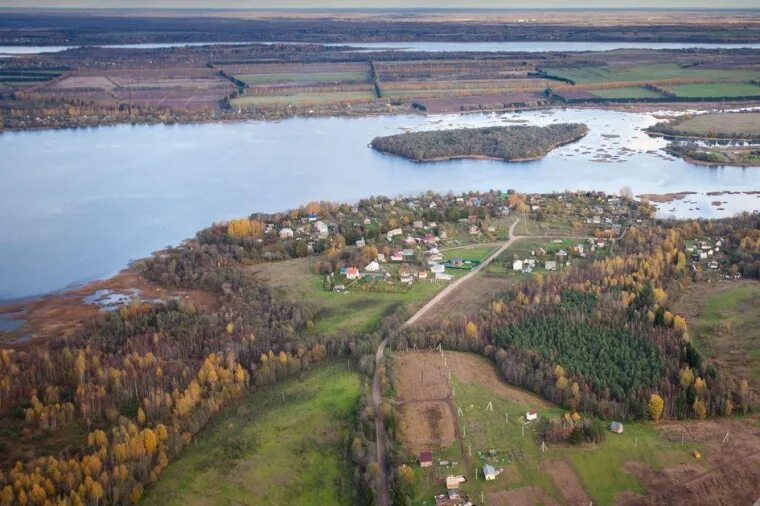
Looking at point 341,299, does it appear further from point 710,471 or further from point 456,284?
point 710,471

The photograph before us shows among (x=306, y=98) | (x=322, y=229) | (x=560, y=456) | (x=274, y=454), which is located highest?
(x=306, y=98)

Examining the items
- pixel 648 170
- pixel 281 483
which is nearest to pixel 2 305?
pixel 281 483

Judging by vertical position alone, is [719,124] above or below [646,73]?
below

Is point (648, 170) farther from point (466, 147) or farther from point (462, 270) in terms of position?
point (462, 270)

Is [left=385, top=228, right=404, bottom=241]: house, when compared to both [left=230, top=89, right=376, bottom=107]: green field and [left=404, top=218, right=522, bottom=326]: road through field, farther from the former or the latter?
[left=230, top=89, right=376, bottom=107]: green field

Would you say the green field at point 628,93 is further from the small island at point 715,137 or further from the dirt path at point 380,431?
the dirt path at point 380,431

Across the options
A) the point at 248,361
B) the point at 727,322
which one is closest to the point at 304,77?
the point at 248,361
